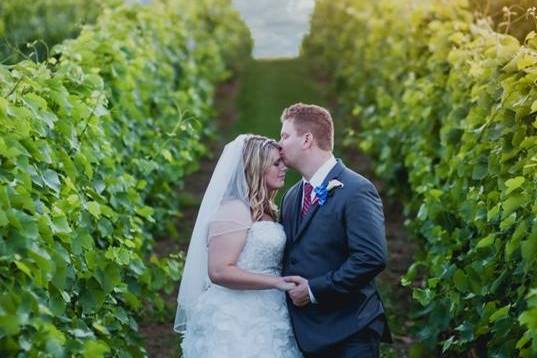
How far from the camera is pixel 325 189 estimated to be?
4629mm

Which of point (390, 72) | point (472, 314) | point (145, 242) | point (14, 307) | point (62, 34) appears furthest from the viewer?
point (62, 34)

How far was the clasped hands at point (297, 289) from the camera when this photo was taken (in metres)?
4.52

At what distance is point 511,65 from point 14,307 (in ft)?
10.1

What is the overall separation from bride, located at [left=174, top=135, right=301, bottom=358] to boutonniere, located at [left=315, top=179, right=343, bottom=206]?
27 cm

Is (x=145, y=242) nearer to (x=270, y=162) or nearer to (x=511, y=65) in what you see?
(x=270, y=162)

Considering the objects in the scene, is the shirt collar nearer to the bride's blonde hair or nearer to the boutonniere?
the boutonniere

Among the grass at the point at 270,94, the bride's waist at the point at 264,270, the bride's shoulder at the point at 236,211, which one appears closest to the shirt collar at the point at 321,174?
the bride's shoulder at the point at 236,211

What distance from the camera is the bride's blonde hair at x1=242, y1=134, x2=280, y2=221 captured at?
4.80 meters

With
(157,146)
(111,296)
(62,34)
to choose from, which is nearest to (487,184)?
(111,296)

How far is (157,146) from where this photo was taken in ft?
23.6

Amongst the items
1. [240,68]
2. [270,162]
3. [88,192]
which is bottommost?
[240,68]

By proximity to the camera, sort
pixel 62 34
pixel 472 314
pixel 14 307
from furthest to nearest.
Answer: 1. pixel 62 34
2. pixel 472 314
3. pixel 14 307

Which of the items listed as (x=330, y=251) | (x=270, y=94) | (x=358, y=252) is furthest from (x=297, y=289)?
(x=270, y=94)

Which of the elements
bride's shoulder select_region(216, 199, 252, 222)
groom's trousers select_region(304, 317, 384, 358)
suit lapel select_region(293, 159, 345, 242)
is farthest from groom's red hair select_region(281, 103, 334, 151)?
groom's trousers select_region(304, 317, 384, 358)
